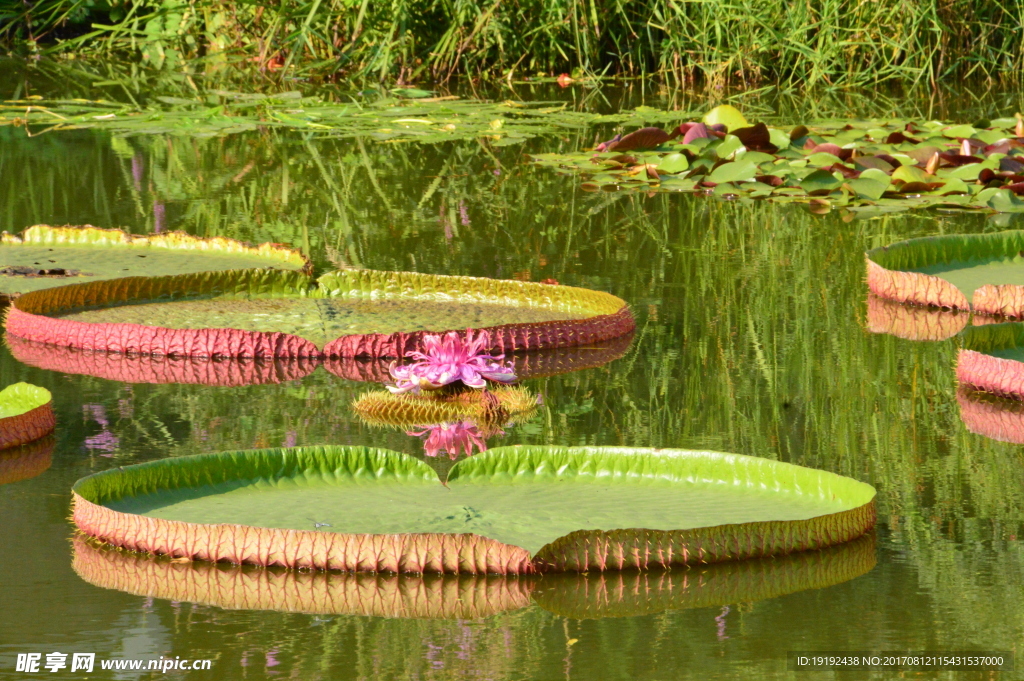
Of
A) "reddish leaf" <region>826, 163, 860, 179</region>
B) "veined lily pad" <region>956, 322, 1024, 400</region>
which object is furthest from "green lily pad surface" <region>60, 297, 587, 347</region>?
"reddish leaf" <region>826, 163, 860, 179</region>

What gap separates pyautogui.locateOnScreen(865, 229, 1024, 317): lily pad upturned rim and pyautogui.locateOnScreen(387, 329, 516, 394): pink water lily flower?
1998mm

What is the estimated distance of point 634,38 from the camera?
590 inches

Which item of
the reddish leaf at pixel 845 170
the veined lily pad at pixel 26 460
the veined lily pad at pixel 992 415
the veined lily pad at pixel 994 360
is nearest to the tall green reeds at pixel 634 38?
the reddish leaf at pixel 845 170

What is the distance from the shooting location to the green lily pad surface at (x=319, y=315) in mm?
5336

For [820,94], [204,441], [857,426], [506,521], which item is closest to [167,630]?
[506,521]

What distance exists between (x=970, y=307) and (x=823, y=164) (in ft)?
8.68

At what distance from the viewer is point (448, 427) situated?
4.38m

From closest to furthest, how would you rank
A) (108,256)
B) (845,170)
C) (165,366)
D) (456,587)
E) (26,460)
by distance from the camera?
(456,587), (26,460), (165,366), (108,256), (845,170)

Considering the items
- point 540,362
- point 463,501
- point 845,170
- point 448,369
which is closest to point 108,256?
point 540,362

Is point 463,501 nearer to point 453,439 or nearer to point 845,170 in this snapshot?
point 453,439

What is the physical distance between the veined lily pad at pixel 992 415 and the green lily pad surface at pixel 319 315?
4.65 feet

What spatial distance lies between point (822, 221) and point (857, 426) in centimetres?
356

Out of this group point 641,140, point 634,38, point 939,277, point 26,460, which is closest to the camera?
point 26,460

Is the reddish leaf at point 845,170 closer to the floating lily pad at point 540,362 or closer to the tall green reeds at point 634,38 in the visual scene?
the floating lily pad at point 540,362
